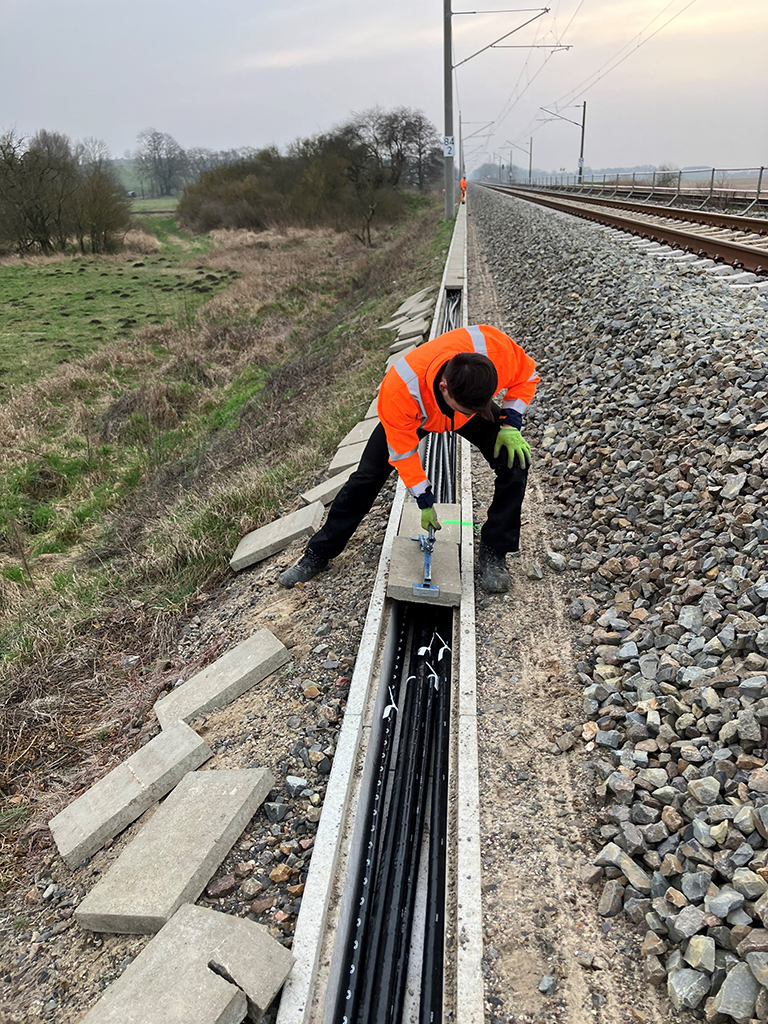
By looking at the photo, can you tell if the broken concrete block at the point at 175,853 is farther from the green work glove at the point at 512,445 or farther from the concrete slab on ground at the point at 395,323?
the concrete slab on ground at the point at 395,323

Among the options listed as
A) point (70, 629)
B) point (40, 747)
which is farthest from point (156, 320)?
point (40, 747)

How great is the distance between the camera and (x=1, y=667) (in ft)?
15.1

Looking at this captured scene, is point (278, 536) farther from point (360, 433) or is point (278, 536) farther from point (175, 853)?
point (175, 853)

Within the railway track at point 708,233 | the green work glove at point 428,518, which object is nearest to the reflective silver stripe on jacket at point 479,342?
the green work glove at point 428,518

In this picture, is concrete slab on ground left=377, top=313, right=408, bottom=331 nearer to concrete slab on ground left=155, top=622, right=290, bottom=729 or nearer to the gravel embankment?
the gravel embankment

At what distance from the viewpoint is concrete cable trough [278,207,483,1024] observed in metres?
2.47

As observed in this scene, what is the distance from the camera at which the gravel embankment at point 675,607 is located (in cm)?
234

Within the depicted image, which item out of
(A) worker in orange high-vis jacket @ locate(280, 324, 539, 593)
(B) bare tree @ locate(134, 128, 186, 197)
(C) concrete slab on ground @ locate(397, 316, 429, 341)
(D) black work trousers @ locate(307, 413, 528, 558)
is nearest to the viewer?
(A) worker in orange high-vis jacket @ locate(280, 324, 539, 593)

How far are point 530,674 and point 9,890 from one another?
2849 millimetres

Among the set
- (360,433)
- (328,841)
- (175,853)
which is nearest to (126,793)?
(175,853)

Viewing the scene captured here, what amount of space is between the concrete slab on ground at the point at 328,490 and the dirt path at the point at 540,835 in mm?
2120

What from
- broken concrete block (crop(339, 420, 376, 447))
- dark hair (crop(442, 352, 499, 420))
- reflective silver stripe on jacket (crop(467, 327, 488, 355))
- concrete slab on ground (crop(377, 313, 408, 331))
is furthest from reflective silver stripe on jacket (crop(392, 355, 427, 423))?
concrete slab on ground (crop(377, 313, 408, 331))

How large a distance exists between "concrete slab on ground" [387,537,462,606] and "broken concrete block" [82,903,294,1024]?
6.96ft

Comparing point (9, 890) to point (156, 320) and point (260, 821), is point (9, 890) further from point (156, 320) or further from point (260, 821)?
point (156, 320)
